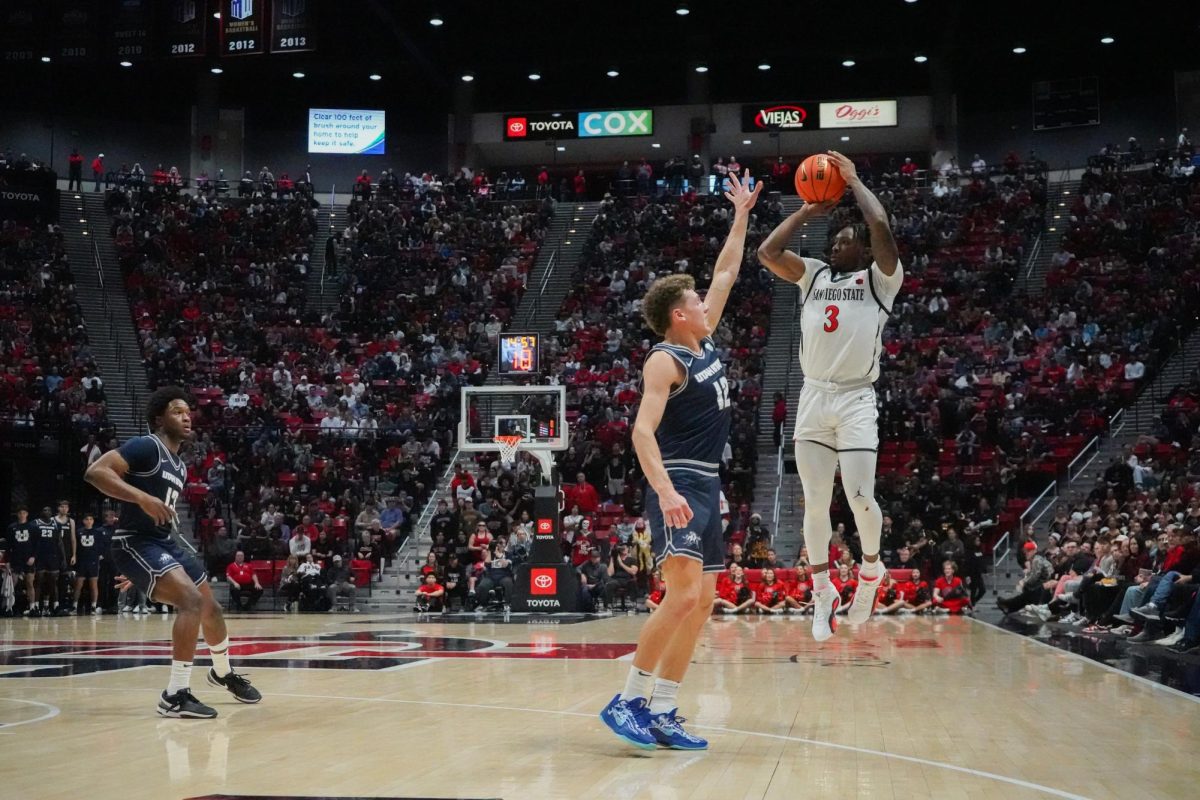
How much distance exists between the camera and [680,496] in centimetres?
545

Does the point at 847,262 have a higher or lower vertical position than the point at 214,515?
higher

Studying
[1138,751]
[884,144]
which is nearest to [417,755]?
Answer: [1138,751]

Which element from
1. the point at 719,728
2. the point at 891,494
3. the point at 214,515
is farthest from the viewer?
the point at 214,515

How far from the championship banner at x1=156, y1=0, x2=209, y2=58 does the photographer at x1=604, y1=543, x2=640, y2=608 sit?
44.3ft

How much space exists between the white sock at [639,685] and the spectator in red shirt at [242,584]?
53.8 ft

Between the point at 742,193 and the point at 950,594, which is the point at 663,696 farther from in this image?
the point at 950,594

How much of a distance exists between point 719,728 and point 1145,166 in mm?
28398

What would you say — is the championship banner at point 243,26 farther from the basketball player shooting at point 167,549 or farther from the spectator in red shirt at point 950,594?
the basketball player shooting at point 167,549

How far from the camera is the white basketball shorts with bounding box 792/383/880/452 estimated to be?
6789 millimetres

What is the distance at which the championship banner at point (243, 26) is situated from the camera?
81.6 feet

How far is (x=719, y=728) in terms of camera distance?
6.43 m

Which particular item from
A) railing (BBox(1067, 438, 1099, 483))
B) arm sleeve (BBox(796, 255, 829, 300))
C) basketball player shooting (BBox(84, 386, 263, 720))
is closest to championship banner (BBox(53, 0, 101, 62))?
railing (BBox(1067, 438, 1099, 483))

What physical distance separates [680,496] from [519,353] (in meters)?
15.1

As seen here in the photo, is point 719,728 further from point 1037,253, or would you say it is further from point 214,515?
point 1037,253
